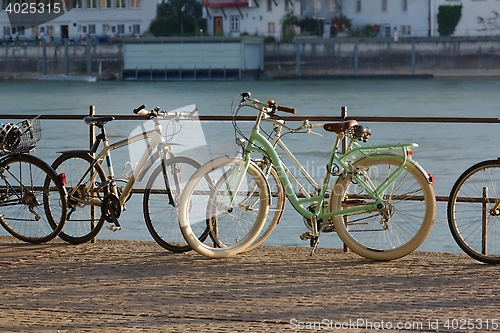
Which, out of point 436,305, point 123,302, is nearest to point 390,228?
point 436,305

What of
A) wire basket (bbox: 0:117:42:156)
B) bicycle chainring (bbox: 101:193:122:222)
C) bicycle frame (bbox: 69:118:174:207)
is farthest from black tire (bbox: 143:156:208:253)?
wire basket (bbox: 0:117:42:156)

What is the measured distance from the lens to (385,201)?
4348 mm

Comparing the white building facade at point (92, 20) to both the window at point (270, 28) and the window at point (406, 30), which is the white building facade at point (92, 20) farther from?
the window at point (406, 30)

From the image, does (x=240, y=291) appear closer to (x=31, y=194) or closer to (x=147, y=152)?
(x=147, y=152)

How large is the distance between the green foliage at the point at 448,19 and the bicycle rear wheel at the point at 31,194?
67494mm

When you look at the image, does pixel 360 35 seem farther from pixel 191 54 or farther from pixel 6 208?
pixel 6 208

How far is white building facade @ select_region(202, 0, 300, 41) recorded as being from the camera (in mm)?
72938

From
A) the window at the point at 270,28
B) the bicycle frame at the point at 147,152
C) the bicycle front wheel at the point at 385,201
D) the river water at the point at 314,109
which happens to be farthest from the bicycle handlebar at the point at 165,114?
the window at the point at 270,28

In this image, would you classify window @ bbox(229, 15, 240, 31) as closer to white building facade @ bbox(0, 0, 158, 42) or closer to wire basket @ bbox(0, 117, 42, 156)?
white building facade @ bbox(0, 0, 158, 42)

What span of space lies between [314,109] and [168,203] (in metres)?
34.8

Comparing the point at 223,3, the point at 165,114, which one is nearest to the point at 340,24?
the point at 223,3

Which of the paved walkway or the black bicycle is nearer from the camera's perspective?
the paved walkway

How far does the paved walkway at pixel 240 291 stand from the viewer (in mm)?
3449

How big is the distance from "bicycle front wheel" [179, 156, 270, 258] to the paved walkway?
0.32 feet
